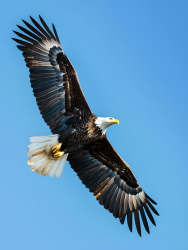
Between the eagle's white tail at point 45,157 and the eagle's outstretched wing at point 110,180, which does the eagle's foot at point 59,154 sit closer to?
the eagle's white tail at point 45,157

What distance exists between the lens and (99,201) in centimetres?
1131

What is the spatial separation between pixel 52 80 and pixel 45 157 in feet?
6.80

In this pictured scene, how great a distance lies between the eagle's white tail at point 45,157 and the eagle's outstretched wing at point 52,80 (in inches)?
13.0

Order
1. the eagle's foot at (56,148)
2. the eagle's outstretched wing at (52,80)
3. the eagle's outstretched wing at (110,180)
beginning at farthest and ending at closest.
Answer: the eagle's outstretched wing at (110,180) < the eagle's foot at (56,148) < the eagle's outstretched wing at (52,80)

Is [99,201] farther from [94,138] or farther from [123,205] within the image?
[94,138]

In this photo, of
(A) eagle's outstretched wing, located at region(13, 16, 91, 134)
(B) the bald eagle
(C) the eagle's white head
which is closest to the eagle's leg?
(B) the bald eagle

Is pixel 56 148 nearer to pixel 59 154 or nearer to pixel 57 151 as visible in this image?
pixel 57 151

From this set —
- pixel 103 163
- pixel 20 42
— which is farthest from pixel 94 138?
pixel 20 42

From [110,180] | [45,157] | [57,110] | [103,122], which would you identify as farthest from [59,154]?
[110,180]

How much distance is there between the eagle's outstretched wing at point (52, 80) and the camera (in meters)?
10.5

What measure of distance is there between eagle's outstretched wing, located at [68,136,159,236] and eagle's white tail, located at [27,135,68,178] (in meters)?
0.43

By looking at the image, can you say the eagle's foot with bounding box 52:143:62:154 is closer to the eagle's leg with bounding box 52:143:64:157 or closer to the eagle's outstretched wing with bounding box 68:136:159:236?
the eagle's leg with bounding box 52:143:64:157

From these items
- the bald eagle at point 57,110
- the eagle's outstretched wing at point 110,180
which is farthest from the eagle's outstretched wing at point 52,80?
the eagle's outstretched wing at point 110,180

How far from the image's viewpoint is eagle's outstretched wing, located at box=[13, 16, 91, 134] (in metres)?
10.5
